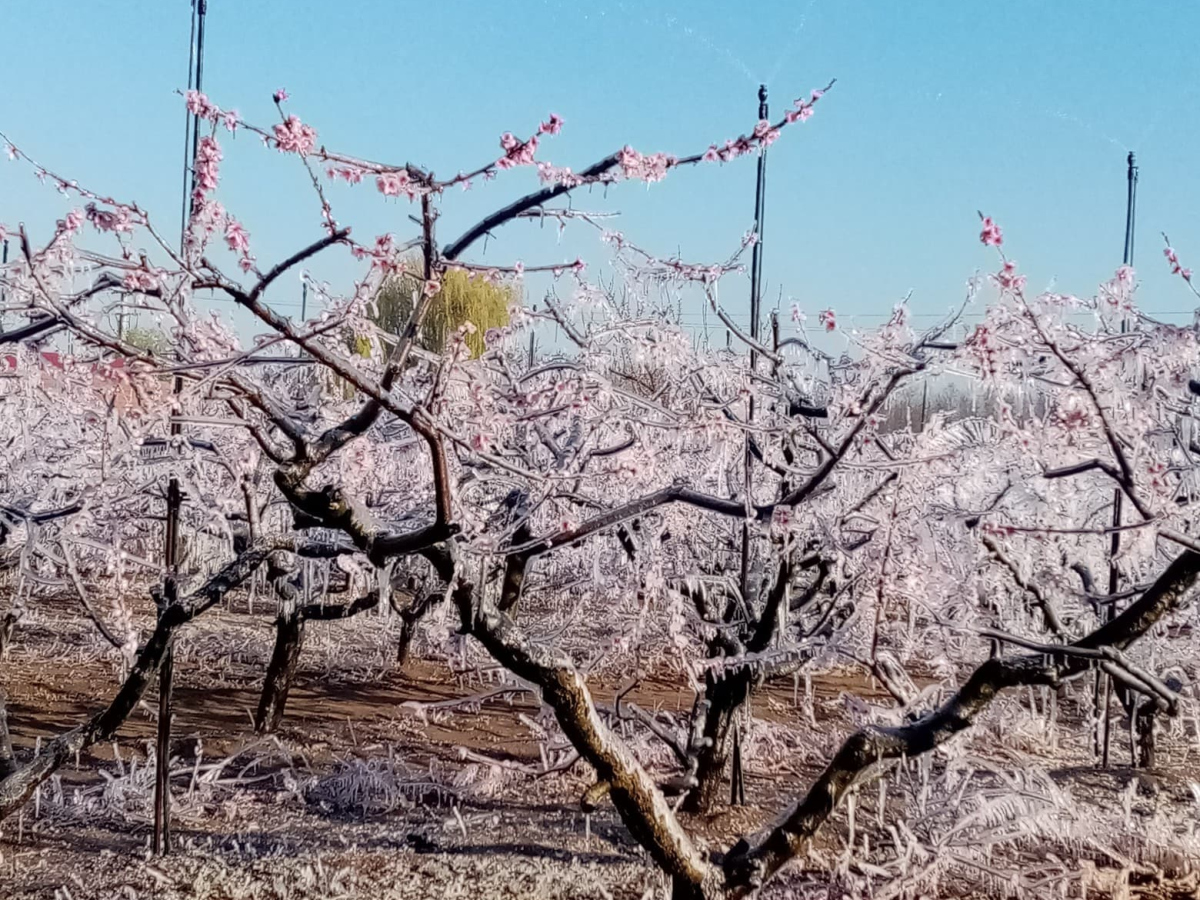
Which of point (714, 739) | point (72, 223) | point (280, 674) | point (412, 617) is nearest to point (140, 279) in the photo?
point (72, 223)

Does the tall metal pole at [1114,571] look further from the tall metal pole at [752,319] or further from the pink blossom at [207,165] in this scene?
the pink blossom at [207,165]

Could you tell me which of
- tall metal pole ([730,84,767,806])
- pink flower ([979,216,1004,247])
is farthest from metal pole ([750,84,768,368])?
pink flower ([979,216,1004,247])

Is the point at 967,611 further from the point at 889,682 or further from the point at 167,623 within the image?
the point at 167,623

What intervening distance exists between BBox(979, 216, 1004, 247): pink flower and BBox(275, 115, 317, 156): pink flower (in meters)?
2.25

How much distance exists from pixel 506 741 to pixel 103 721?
13.1 feet

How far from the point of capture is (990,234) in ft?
11.7

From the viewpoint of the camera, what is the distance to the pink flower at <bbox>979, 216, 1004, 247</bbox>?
11.6 ft

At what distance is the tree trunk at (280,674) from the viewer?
26.4 ft

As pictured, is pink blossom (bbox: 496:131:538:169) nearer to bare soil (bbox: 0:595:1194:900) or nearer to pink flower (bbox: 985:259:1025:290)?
pink flower (bbox: 985:259:1025:290)

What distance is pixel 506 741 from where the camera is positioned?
8.38 meters

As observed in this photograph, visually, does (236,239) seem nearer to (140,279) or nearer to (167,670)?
(140,279)

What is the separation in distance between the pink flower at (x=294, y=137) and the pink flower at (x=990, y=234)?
2245 mm

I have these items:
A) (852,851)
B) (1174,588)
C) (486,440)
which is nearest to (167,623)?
(486,440)

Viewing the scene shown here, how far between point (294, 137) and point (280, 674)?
6.02 meters
